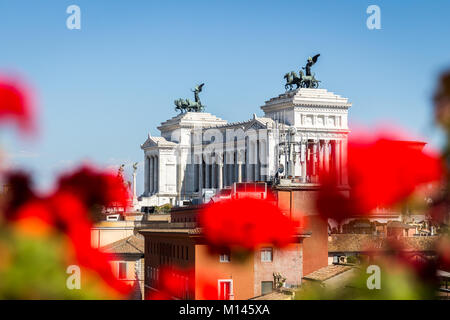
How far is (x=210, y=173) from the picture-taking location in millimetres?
117750

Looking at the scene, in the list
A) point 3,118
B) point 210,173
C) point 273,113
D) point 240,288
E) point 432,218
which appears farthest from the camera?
point 210,173

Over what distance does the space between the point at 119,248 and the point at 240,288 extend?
59.9 ft

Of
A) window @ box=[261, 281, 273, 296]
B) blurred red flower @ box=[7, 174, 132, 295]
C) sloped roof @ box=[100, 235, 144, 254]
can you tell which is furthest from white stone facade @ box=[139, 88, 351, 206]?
blurred red flower @ box=[7, 174, 132, 295]

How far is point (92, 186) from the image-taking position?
2.85m

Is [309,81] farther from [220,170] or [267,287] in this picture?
[267,287]

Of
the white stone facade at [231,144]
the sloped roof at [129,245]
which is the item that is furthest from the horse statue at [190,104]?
the sloped roof at [129,245]

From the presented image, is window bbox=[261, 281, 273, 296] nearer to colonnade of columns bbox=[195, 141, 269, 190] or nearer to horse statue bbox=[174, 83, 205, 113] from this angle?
colonnade of columns bbox=[195, 141, 269, 190]

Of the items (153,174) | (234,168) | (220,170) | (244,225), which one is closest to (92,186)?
(244,225)

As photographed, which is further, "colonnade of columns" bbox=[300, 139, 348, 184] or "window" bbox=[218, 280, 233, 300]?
"window" bbox=[218, 280, 233, 300]

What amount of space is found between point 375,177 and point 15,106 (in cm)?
108

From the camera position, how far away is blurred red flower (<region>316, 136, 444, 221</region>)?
2717 millimetres

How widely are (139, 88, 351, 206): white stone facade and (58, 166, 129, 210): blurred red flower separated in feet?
262
